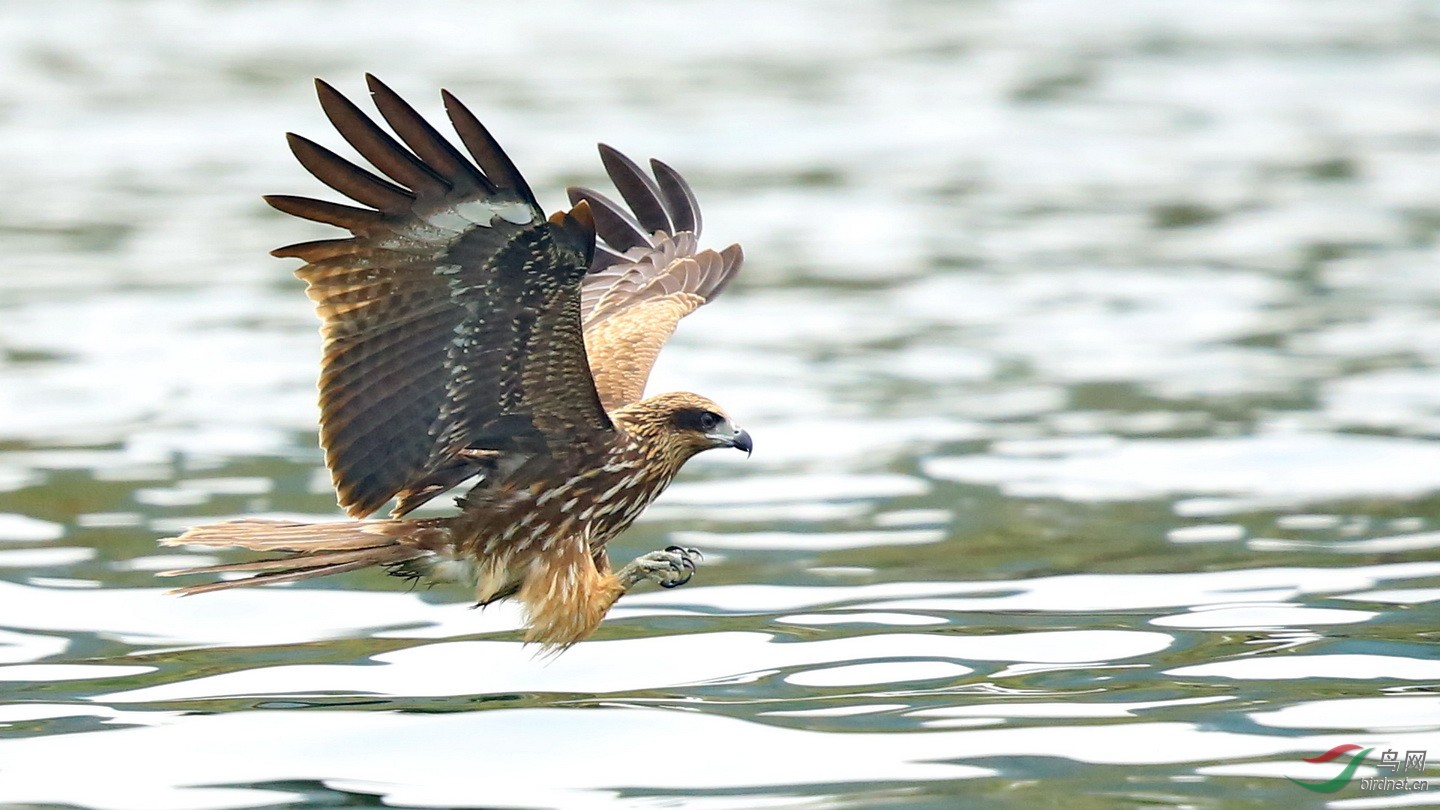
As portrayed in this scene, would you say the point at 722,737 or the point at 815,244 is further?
the point at 815,244

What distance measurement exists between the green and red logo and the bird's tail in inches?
112

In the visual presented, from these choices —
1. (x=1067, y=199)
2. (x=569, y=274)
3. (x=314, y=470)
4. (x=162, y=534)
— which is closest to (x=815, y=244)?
(x=1067, y=199)

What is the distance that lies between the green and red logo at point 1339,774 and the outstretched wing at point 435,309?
7.96 feet

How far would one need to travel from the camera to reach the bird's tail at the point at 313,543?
22.3 ft

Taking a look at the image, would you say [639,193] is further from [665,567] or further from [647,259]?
[665,567]

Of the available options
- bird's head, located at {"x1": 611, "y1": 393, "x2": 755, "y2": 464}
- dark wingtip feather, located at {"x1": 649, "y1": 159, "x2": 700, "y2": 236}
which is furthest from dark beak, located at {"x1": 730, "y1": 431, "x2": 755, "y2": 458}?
dark wingtip feather, located at {"x1": 649, "y1": 159, "x2": 700, "y2": 236}

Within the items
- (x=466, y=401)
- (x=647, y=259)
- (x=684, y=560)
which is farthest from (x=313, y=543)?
(x=647, y=259)

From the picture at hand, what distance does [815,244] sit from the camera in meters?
16.6

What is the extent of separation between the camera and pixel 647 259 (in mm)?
9156

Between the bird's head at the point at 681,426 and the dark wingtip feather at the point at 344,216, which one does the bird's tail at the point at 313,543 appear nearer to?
the bird's head at the point at 681,426

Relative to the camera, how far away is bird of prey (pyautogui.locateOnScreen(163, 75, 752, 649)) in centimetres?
634

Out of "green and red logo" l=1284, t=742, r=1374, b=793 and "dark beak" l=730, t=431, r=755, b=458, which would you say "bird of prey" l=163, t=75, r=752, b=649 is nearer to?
"dark beak" l=730, t=431, r=755, b=458

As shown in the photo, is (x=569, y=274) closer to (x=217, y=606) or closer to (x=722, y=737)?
(x=722, y=737)

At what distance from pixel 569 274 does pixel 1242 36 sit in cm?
1992
